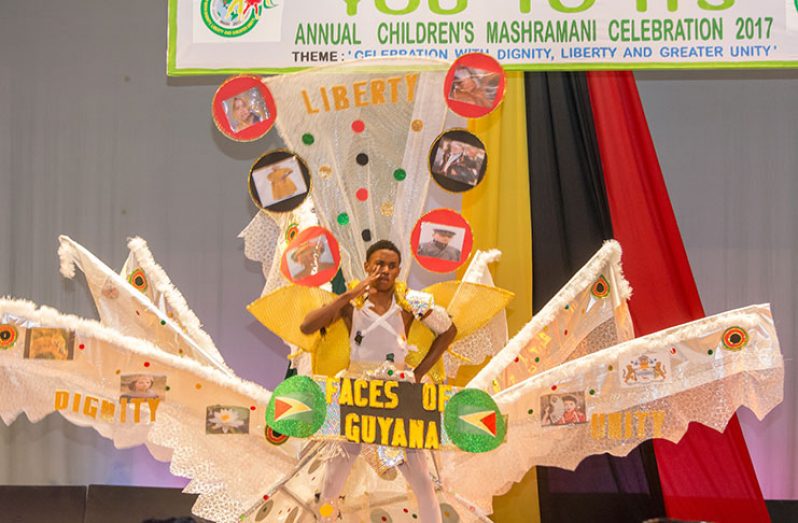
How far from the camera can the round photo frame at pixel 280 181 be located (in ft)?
12.4

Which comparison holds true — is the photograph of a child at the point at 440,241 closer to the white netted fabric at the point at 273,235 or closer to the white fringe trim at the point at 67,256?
the white netted fabric at the point at 273,235

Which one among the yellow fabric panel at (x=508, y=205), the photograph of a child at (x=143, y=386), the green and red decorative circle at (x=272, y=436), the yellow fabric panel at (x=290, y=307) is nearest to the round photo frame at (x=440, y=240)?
the yellow fabric panel at (x=290, y=307)

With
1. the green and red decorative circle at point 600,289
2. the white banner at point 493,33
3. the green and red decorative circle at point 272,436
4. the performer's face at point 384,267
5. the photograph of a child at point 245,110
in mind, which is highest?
the white banner at point 493,33

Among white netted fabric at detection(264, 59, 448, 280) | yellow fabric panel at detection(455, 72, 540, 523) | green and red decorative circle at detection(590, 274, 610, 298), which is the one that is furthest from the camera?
yellow fabric panel at detection(455, 72, 540, 523)

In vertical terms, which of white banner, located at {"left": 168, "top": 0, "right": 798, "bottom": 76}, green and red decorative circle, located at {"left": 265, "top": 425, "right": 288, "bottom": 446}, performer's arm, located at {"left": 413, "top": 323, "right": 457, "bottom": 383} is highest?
white banner, located at {"left": 168, "top": 0, "right": 798, "bottom": 76}

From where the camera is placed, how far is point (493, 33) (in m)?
4.61

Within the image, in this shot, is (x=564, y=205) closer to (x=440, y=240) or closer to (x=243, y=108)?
(x=440, y=240)

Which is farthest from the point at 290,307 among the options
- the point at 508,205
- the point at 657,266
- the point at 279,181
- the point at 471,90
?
the point at 657,266

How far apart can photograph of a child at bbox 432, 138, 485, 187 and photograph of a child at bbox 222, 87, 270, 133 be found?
2.21 ft

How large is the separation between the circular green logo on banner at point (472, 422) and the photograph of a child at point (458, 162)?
2.69 ft

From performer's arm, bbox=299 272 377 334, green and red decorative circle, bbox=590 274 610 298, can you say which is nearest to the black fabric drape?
green and red decorative circle, bbox=590 274 610 298

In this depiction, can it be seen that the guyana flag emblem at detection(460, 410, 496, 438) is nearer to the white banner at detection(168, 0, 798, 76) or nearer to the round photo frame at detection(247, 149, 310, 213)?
the round photo frame at detection(247, 149, 310, 213)

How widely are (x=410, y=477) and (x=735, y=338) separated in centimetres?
131

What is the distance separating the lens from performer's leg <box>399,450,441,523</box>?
3490 mm
